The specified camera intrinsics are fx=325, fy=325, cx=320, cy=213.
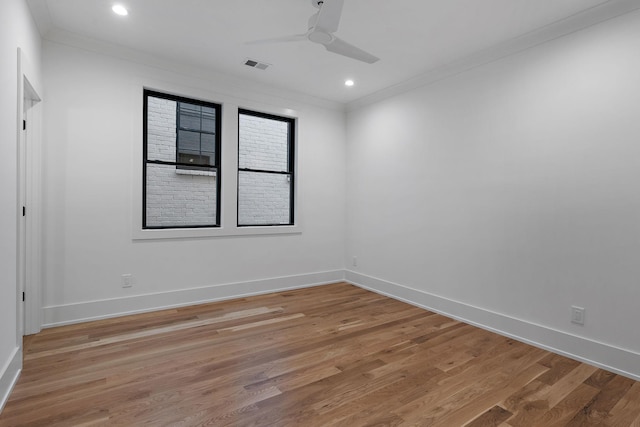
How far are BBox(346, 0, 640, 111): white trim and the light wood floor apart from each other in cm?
264

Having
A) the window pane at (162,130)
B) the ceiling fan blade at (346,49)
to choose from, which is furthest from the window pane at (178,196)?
the ceiling fan blade at (346,49)

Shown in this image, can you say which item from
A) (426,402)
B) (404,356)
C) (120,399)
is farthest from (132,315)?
(426,402)

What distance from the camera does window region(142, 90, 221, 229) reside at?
15.6 ft

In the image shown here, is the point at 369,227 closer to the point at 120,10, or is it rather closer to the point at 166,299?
the point at 166,299

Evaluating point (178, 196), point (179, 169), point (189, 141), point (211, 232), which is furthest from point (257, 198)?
point (211, 232)

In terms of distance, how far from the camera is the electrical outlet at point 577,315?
2.59m

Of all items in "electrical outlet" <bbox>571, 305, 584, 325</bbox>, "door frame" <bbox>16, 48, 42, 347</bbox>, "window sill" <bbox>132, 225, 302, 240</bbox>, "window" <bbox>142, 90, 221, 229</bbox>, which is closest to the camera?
"electrical outlet" <bbox>571, 305, 584, 325</bbox>

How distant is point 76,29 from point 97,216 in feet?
5.67

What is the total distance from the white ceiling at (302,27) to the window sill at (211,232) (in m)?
1.87

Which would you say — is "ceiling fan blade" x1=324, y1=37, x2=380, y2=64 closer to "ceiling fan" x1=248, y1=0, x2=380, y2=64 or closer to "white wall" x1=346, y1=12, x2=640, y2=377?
"ceiling fan" x1=248, y1=0, x2=380, y2=64

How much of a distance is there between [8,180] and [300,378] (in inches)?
88.1

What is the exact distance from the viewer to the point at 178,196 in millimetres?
5684

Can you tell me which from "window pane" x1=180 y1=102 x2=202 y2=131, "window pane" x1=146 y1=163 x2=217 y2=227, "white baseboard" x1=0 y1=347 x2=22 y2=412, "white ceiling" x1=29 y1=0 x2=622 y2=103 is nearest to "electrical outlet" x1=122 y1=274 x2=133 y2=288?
"white baseboard" x1=0 y1=347 x2=22 y2=412

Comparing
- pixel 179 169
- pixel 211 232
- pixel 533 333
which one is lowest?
pixel 533 333
